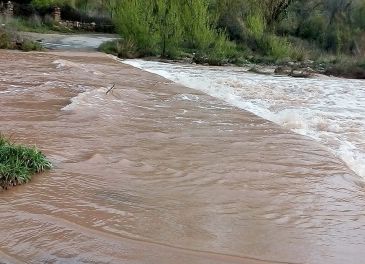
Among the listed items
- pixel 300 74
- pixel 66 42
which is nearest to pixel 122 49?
pixel 66 42

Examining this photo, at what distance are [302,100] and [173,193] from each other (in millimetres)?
10419

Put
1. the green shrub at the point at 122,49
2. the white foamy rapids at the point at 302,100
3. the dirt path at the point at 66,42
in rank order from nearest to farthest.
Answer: the white foamy rapids at the point at 302,100 → the green shrub at the point at 122,49 → the dirt path at the point at 66,42

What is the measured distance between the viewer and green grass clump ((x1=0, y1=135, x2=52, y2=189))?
21.2ft

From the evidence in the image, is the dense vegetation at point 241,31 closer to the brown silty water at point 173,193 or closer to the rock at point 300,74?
the rock at point 300,74

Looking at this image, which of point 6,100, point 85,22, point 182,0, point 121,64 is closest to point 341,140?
point 6,100

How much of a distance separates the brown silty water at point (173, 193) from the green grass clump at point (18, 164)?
149 mm

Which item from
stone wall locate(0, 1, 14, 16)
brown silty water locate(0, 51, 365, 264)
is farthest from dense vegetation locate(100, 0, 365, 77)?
brown silty water locate(0, 51, 365, 264)

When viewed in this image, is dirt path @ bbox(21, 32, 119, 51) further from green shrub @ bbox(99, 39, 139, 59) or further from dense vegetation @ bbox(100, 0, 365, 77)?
dense vegetation @ bbox(100, 0, 365, 77)

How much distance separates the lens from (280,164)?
833 cm

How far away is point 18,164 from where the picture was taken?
669 cm

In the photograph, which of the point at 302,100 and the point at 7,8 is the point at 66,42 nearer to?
the point at 7,8

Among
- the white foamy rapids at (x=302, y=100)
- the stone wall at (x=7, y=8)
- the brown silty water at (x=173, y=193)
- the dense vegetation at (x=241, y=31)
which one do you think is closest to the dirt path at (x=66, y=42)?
the dense vegetation at (x=241, y=31)

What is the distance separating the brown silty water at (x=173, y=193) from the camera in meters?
5.13

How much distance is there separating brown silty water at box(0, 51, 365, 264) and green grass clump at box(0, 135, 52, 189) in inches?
5.9
